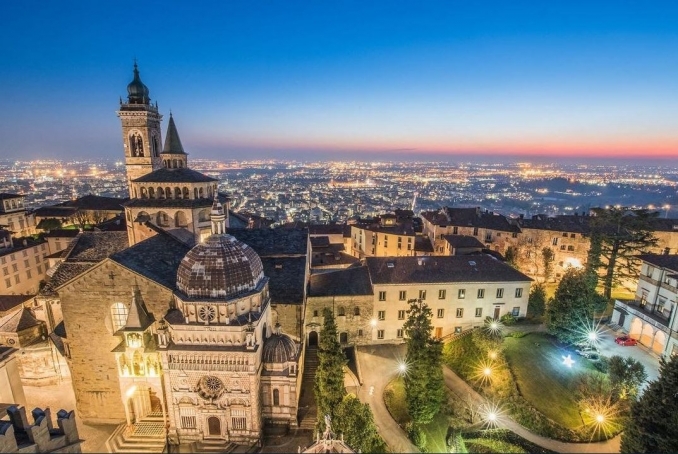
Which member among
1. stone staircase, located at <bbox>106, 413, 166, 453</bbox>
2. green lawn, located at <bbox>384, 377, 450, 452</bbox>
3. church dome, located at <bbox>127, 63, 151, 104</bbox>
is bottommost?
green lawn, located at <bbox>384, 377, 450, 452</bbox>

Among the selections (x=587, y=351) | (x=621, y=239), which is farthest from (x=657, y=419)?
(x=621, y=239)

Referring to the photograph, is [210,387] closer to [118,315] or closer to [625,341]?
[118,315]

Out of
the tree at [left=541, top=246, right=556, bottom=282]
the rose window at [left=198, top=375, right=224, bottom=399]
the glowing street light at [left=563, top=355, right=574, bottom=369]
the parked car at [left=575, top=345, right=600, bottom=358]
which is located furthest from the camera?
the tree at [left=541, top=246, right=556, bottom=282]

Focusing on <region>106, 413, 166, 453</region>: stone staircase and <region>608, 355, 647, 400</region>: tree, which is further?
<region>608, 355, 647, 400</region>: tree

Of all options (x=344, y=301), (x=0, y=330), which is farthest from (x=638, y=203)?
(x=0, y=330)

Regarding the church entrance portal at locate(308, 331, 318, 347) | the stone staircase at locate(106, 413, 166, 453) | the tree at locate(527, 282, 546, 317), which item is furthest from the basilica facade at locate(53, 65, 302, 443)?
the tree at locate(527, 282, 546, 317)

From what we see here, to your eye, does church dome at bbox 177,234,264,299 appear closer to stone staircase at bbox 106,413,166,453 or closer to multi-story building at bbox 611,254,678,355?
stone staircase at bbox 106,413,166,453

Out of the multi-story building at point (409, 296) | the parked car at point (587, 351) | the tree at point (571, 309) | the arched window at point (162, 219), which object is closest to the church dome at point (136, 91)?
the arched window at point (162, 219)
